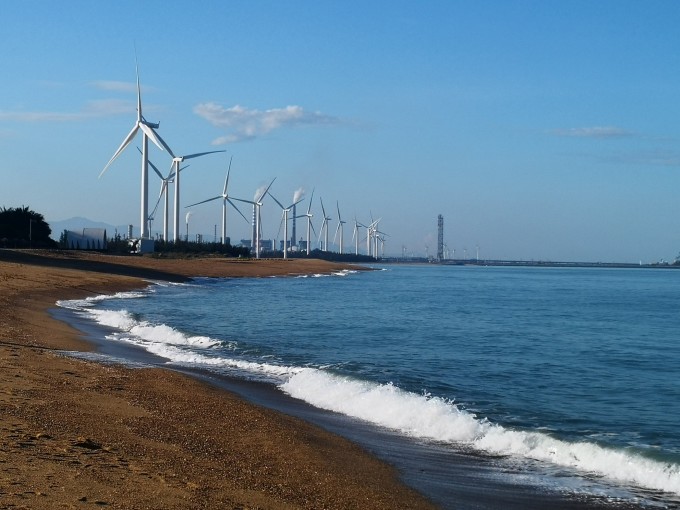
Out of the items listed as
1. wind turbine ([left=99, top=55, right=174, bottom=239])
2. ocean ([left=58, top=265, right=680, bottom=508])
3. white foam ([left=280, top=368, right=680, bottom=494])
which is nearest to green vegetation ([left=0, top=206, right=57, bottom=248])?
wind turbine ([left=99, top=55, right=174, bottom=239])

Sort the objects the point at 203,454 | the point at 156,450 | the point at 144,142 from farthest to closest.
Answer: the point at 144,142 → the point at 203,454 → the point at 156,450

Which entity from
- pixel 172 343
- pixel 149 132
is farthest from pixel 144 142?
pixel 172 343

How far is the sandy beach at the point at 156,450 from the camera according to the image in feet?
23.4

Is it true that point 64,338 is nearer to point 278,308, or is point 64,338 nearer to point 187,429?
point 187,429

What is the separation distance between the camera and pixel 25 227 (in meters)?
89.1

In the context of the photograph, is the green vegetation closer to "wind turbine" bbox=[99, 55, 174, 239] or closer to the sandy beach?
"wind turbine" bbox=[99, 55, 174, 239]

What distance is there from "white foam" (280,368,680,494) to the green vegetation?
7515 centimetres

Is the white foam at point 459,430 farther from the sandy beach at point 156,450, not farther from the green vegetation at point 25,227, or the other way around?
the green vegetation at point 25,227

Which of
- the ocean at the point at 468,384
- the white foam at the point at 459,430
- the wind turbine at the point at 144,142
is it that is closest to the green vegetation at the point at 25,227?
the wind turbine at the point at 144,142

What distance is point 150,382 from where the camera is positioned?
1423 centimetres

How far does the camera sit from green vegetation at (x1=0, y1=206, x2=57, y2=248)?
86.6 metres

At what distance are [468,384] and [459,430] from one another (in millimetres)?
5064

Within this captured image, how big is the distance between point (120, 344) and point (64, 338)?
58.1 inches

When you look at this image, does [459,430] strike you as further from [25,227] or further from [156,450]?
[25,227]
